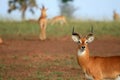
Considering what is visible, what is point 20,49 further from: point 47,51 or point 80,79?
point 80,79

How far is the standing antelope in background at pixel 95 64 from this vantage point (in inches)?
391

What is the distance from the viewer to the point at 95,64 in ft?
33.1

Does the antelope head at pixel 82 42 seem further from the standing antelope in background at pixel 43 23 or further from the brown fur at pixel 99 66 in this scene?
the standing antelope in background at pixel 43 23

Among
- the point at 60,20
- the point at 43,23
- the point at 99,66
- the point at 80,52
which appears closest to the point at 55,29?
the point at 60,20

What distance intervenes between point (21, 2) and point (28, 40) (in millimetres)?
13754

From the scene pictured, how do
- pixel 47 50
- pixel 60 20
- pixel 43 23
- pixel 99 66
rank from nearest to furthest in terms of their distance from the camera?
1. pixel 99 66
2. pixel 47 50
3. pixel 43 23
4. pixel 60 20

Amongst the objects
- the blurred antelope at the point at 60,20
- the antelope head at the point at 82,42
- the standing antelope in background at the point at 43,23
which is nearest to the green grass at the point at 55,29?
the blurred antelope at the point at 60,20

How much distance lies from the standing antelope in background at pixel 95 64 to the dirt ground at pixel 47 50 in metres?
3.14

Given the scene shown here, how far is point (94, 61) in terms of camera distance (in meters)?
10.2

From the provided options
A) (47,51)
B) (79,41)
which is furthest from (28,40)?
(79,41)

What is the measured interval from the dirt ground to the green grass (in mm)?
1529

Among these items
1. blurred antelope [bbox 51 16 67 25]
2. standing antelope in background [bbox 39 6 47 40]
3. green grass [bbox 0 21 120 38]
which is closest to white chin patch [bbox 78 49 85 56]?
standing antelope in background [bbox 39 6 47 40]

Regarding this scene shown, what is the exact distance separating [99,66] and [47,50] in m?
10.1

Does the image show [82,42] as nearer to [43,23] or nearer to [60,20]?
[43,23]
